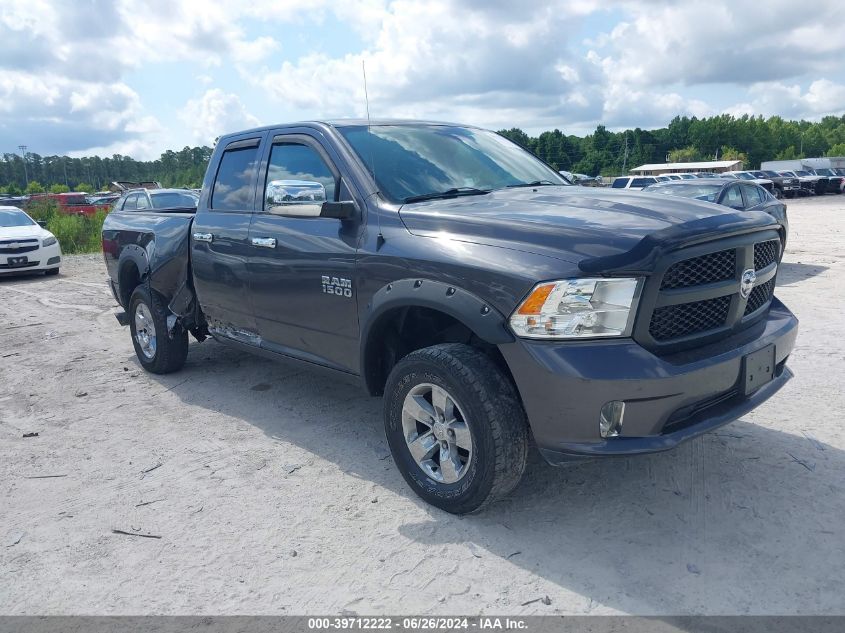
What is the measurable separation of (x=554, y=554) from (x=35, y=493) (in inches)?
113

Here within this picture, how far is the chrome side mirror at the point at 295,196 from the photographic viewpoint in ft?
13.4

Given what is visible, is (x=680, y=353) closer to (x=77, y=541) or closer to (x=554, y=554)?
(x=554, y=554)

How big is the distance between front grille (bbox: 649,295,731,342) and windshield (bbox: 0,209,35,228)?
1518 cm

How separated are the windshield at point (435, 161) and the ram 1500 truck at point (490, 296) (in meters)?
0.01

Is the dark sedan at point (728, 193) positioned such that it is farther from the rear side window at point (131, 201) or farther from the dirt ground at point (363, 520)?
the rear side window at point (131, 201)

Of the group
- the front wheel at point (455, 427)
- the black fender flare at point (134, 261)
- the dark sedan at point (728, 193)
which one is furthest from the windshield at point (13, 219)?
the front wheel at point (455, 427)

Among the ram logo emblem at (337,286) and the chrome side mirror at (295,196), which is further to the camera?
the chrome side mirror at (295,196)

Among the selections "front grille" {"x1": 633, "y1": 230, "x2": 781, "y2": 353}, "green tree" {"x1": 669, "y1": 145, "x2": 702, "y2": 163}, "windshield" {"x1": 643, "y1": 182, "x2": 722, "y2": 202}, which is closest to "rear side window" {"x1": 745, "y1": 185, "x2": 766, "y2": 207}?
"windshield" {"x1": 643, "y1": 182, "x2": 722, "y2": 202}

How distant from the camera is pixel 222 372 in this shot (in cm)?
632

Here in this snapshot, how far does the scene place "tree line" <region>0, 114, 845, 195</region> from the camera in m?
121

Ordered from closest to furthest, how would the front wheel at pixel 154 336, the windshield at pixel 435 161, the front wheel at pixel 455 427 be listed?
the front wheel at pixel 455 427 → the windshield at pixel 435 161 → the front wheel at pixel 154 336

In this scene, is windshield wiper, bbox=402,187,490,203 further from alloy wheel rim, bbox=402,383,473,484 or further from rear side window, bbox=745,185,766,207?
rear side window, bbox=745,185,766,207

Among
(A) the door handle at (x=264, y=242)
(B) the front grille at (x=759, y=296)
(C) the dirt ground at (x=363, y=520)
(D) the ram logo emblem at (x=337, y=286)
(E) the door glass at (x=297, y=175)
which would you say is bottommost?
(C) the dirt ground at (x=363, y=520)

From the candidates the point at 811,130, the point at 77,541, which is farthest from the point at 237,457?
the point at 811,130
